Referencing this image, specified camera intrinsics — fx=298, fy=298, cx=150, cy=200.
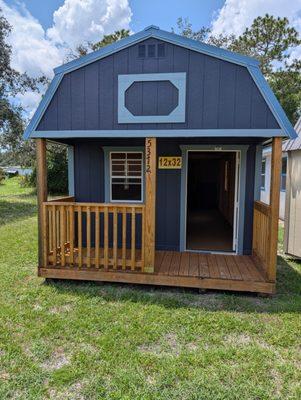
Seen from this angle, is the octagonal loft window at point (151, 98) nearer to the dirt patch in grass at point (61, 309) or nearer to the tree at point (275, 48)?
the dirt patch in grass at point (61, 309)

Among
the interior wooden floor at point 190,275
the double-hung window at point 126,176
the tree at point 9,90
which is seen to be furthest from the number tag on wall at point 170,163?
the tree at point 9,90

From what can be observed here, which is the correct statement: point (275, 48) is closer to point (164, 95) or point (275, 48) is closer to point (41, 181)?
point (164, 95)

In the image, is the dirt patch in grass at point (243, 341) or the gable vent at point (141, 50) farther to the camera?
the gable vent at point (141, 50)

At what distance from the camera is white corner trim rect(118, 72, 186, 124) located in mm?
4219

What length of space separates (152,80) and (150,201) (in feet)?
5.72

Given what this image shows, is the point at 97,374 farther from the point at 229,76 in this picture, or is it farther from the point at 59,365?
the point at 229,76

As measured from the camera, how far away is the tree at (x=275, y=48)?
→ 17.7 metres

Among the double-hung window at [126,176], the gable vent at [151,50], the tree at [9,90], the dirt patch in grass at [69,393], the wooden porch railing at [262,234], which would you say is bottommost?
the dirt patch in grass at [69,393]

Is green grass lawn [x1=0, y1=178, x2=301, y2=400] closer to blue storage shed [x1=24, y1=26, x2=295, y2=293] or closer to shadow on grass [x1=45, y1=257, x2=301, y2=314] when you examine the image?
shadow on grass [x1=45, y1=257, x2=301, y2=314]

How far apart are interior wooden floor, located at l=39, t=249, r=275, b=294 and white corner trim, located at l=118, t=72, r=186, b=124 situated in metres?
2.24

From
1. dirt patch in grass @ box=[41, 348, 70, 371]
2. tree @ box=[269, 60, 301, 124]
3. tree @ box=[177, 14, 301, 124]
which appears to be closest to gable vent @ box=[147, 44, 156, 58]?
dirt patch in grass @ box=[41, 348, 70, 371]

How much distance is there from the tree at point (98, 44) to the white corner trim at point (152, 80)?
57.3 ft

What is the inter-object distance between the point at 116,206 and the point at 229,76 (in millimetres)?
2446

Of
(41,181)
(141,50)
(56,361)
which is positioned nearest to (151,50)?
(141,50)
